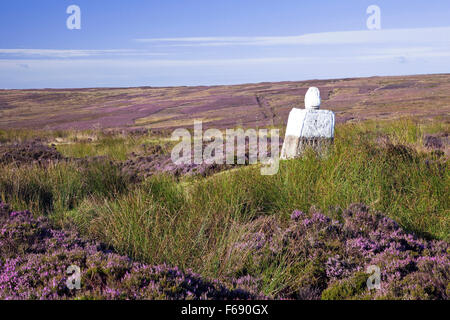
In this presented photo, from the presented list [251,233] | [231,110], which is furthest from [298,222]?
[231,110]

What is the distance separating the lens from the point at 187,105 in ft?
159

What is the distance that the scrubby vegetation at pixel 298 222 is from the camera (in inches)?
145

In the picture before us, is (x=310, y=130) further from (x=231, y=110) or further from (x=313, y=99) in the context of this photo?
(x=231, y=110)

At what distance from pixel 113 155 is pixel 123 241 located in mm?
10518

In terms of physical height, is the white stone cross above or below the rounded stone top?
below

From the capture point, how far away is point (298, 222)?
4570mm

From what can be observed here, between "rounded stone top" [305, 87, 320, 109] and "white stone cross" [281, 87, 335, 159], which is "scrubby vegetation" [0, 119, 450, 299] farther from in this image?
"rounded stone top" [305, 87, 320, 109]

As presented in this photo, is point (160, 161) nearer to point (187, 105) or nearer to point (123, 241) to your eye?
point (123, 241)

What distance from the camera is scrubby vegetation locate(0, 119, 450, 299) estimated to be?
3.68 m

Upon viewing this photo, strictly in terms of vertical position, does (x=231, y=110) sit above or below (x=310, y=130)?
above

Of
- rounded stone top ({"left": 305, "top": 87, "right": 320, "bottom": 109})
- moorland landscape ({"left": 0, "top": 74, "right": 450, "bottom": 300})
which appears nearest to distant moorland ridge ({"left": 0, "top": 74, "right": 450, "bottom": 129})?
rounded stone top ({"left": 305, "top": 87, "right": 320, "bottom": 109})

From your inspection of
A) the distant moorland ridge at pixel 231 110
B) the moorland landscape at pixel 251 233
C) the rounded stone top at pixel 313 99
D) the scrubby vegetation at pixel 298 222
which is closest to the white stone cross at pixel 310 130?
the rounded stone top at pixel 313 99
